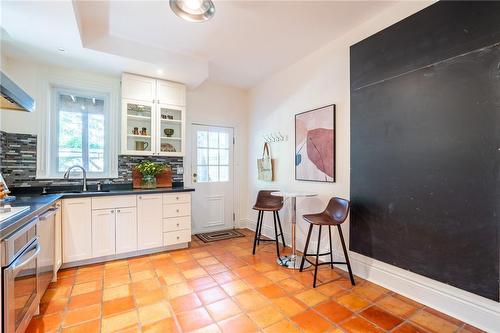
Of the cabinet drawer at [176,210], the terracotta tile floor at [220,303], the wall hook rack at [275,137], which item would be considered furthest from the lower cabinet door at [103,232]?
the wall hook rack at [275,137]

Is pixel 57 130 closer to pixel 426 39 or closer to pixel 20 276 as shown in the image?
pixel 20 276

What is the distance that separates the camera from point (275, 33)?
267 centimetres

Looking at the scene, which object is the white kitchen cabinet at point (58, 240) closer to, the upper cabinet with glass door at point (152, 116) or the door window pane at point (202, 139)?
the upper cabinet with glass door at point (152, 116)

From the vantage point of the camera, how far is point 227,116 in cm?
438

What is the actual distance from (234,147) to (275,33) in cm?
220

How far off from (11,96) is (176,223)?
216 cm

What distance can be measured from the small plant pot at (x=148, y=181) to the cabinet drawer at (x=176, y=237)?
743 mm

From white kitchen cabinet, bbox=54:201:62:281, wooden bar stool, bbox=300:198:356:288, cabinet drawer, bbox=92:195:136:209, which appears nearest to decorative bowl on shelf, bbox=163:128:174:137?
cabinet drawer, bbox=92:195:136:209

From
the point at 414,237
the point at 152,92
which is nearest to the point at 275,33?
the point at 152,92

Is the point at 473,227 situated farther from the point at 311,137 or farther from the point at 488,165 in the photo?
the point at 311,137

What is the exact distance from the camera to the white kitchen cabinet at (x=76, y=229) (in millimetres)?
2656

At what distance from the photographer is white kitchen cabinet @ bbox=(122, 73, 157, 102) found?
3.23m

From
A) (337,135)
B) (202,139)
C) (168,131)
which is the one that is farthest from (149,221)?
(337,135)

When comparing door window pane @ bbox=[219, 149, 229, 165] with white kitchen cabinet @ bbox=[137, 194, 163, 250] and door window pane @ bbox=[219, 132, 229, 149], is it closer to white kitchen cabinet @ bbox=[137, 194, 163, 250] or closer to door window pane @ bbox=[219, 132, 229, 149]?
door window pane @ bbox=[219, 132, 229, 149]
